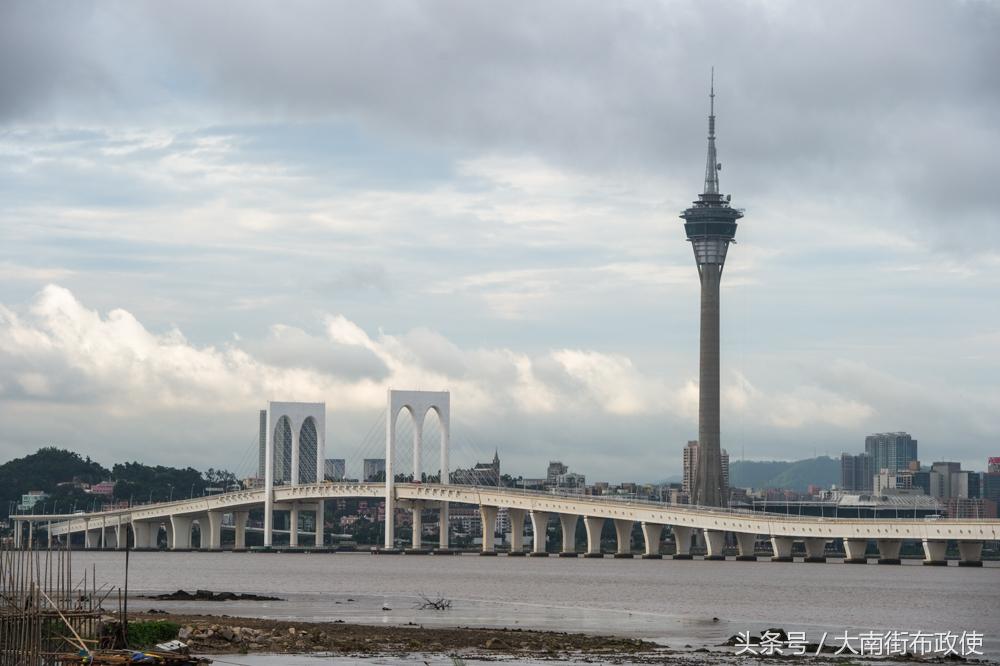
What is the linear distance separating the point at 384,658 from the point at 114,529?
142m

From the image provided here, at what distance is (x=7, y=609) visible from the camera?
136 feet

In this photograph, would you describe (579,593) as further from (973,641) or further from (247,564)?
(247,564)

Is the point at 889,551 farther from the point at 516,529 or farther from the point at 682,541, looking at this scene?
the point at 516,529

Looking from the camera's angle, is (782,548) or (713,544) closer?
(782,548)

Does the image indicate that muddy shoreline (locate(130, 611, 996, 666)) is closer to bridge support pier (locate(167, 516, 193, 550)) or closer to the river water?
the river water

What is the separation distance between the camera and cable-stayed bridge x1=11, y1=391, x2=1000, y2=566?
12594 centimetres

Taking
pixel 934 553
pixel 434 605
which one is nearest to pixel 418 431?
pixel 934 553

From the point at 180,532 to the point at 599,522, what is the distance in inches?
1907

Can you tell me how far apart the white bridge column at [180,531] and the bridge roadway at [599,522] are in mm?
93

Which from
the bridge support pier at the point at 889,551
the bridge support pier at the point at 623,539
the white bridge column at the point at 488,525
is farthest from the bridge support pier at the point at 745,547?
the white bridge column at the point at 488,525

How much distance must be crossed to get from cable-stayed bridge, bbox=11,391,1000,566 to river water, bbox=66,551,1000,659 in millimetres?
2788

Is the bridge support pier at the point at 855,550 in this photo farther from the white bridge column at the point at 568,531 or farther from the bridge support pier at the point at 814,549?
the white bridge column at the point at 568,531

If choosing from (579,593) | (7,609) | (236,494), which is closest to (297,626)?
(7,609)

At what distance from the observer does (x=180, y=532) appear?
17025 cm
